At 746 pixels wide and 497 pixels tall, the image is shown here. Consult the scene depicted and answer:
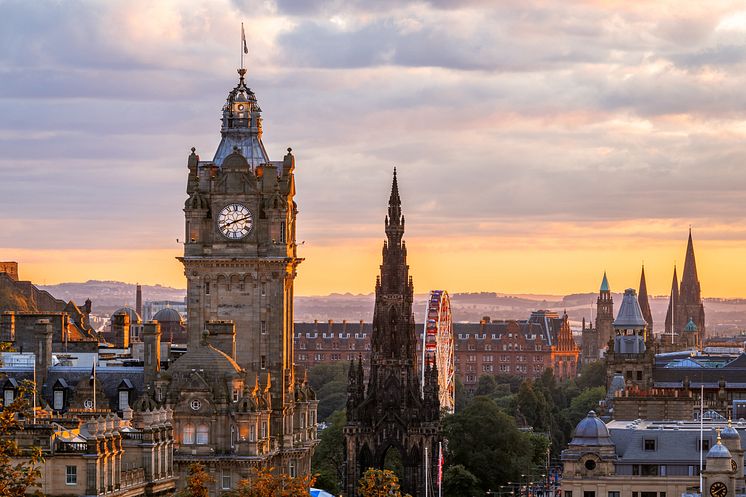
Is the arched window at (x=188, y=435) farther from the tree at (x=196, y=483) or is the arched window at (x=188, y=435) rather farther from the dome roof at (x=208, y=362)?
the tree at (x=196, y=483)

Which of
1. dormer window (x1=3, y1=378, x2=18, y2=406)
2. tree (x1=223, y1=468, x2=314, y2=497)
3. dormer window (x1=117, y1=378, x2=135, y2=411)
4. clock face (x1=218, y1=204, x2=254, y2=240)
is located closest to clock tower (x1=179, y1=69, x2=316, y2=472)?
clock face (x1=218, y1=204, x2=254, y2=240)

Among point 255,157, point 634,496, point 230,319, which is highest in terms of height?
point 255,157

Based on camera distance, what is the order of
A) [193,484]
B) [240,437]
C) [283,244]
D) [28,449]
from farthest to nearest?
[283,244]
[240,437]
[193,484]
[28,449]

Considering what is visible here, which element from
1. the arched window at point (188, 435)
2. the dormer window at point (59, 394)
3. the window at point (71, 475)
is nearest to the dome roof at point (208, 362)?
the arched window at point (188, 435)

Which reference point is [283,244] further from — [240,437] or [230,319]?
[240,437]

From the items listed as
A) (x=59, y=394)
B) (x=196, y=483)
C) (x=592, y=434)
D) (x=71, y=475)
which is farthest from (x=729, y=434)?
(x=71, y=475)

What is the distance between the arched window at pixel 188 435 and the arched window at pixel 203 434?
0.43 meters

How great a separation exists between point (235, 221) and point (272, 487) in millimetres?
38743

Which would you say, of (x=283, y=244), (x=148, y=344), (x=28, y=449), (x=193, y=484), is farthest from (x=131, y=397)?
(x=28, y=449)

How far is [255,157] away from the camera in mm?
177750

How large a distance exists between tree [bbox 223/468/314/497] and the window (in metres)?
9.99

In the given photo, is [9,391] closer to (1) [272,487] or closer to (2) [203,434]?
A: (2) [203,434]

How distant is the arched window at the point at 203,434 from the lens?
158625mm

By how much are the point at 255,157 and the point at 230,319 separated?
12451 millimetres
